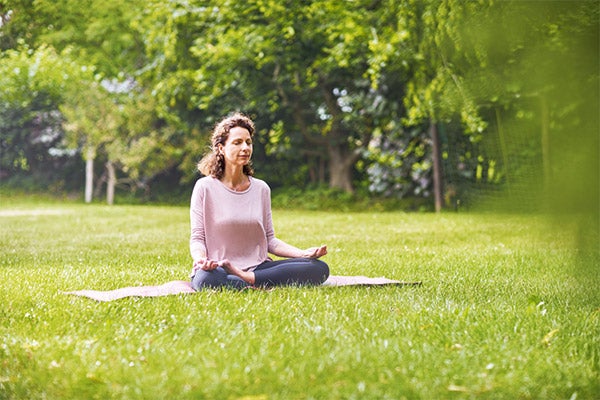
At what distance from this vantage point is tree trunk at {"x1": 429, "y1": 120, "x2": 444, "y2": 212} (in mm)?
12688

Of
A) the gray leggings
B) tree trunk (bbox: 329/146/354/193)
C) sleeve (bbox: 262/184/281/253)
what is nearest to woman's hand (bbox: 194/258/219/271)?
the gray leggings

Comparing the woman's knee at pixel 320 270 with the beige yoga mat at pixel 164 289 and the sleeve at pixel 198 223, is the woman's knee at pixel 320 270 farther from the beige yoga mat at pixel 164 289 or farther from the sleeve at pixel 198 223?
the sleeve at pixel 198 223

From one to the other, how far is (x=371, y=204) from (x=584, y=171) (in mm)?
13645

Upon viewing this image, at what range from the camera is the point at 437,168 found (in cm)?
1287

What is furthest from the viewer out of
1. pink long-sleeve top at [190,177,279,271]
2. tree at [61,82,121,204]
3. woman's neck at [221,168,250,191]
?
tree at [61,82,121,204]

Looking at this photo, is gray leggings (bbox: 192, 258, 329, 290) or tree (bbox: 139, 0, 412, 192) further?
tree (bbox: 139, 0, 412, 192)

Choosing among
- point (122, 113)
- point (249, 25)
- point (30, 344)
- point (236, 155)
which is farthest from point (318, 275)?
point (122, 113)

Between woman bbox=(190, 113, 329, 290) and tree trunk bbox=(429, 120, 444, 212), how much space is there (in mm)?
8327

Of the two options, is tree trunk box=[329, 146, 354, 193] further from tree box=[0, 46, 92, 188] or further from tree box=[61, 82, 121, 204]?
tree box=[0, 46, 92, 188]

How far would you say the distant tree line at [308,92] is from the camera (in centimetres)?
80

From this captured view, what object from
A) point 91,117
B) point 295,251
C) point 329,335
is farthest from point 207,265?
point 91,117

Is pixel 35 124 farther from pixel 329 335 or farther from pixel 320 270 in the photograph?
pixel 329 335

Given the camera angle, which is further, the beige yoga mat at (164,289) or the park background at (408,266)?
the beige yoga mat at (164,289)

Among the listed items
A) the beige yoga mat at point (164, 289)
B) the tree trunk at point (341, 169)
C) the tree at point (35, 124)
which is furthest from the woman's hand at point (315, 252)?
the tree at point (35, 124)
